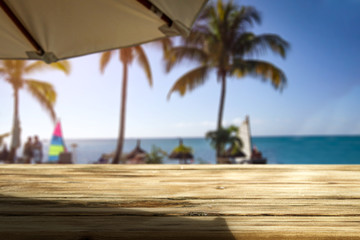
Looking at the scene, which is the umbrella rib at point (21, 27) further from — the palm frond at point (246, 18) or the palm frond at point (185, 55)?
the palm frond at point (246, 18)

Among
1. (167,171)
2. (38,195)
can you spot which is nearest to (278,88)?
(167,171)

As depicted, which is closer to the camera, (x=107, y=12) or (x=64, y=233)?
(x=64, y=233)

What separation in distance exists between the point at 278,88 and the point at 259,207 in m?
10.2

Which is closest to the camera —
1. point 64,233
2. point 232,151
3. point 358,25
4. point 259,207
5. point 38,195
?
point 64,233

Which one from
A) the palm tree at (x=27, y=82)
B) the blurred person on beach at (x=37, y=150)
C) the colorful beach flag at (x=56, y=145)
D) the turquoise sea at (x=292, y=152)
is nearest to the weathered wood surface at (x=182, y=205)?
the turquoise sea at (x=292, y=152)

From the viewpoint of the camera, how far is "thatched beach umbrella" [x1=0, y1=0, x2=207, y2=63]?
4.01 feet

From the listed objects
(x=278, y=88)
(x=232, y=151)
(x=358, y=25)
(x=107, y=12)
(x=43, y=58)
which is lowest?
(x=232, y=151)

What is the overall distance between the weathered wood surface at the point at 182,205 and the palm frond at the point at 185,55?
29.7 feet

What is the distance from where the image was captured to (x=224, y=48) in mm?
9859

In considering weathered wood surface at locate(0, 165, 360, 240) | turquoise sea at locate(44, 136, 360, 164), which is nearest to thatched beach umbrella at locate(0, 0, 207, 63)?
weathered wood surface at locate(0, 165, 360, 240)

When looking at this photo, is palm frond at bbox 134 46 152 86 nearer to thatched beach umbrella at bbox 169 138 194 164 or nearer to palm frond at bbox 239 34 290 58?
thatched beach umbrella at bbox 169 138 194 164

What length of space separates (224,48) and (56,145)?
9.77 m

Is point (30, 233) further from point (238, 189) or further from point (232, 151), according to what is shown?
point (232, 151)

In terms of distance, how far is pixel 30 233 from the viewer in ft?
2.12
